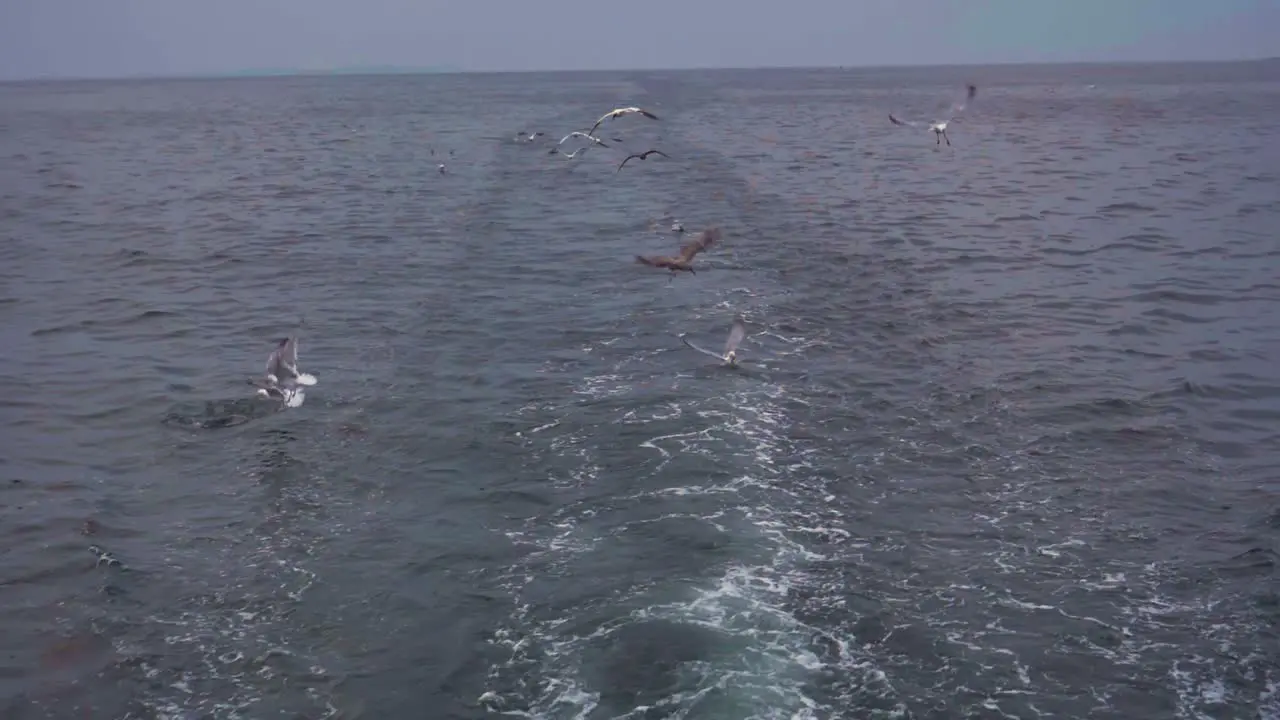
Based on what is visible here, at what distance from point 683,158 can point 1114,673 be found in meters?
43.5

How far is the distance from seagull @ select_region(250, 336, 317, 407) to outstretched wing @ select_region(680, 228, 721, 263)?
11.0m

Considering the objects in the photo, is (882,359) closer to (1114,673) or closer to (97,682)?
(1114,673)

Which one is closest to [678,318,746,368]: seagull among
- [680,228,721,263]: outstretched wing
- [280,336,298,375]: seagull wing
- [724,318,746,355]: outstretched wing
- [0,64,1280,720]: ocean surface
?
[724,318,746,355]: outstretched wing

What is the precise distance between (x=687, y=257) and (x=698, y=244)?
89cm

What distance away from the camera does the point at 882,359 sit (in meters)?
19.6

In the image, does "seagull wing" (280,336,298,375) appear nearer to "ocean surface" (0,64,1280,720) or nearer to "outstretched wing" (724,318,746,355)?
"ocean surface" (0,64,1280,720)

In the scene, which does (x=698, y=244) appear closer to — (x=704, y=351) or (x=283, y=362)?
(x=704, y=351)

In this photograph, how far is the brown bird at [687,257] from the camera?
25234mm

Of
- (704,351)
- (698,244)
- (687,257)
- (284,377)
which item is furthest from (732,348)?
(698,244)

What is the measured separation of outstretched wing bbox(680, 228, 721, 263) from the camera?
26.6 metres

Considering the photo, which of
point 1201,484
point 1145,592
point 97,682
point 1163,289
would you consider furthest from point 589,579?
point 1163,289

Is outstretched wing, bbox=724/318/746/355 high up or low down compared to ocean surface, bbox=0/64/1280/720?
up

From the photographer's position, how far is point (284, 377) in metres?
18.0

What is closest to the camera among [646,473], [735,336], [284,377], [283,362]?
[646,473]
